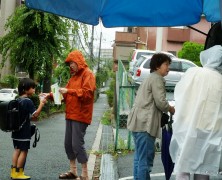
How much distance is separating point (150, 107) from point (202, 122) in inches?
41.8

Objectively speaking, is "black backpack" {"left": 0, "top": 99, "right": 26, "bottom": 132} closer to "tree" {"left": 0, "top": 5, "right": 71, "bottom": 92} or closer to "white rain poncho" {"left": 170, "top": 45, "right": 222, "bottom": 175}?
"white rain poncho" {"left": 170, "top": 45, "right": 222, "bottom": 175}

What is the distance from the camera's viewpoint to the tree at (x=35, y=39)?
17.9 metres

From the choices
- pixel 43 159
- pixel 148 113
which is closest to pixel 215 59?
pixel 148 113

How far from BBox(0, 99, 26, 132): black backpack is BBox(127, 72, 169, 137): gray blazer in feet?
5.49

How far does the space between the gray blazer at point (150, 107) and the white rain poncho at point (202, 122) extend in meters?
0.78

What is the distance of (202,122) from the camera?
4.04 metres

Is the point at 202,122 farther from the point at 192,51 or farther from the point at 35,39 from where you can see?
the point at 192,51

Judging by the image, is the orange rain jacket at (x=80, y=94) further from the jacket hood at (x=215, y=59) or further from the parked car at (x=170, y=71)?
the parked car at (x=170, y=71)

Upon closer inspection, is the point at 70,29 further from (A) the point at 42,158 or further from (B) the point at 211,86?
(B) the point at 211,86

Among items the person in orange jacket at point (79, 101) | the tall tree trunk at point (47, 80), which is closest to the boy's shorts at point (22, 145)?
the person in orange jacket at point (79, 101)

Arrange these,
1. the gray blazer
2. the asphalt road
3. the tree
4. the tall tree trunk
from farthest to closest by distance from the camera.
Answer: the tall tree trunk → the tree → the asphalt road → the gray blazer

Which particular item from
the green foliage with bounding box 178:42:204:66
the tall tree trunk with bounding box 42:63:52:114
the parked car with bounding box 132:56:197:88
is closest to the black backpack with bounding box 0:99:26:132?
the parked car with bounding box 132:56:197:88

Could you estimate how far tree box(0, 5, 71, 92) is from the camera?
58.8 feet

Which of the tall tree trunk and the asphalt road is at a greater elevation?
the tall tree trunk
